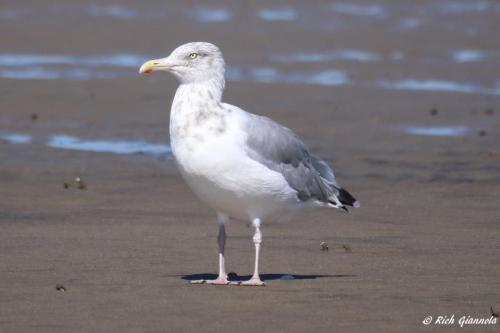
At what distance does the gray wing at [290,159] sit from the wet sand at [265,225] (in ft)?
1.82

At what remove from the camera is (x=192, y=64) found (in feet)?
30.4

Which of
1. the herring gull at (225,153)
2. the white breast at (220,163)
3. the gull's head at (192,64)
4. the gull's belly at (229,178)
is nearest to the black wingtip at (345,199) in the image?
the herring gull at (225,153)

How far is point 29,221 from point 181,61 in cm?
258

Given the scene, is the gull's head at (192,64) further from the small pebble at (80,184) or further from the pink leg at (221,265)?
the small pebble at (80,184)

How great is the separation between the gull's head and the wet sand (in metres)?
1.44

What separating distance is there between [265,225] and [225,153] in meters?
2.26

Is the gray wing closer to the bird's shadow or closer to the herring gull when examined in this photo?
the herring gull

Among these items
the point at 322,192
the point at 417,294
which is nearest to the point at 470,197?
the point at 322,192

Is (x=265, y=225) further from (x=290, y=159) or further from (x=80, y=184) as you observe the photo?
(x=80, y=184)

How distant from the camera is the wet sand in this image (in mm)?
8211

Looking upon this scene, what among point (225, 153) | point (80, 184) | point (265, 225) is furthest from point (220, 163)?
point (80, 184)

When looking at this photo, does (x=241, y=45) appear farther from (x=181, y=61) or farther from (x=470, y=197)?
Answer: (x=181, y=61)

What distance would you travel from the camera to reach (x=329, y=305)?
8.34 metres

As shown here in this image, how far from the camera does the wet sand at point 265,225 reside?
821 centimetres
